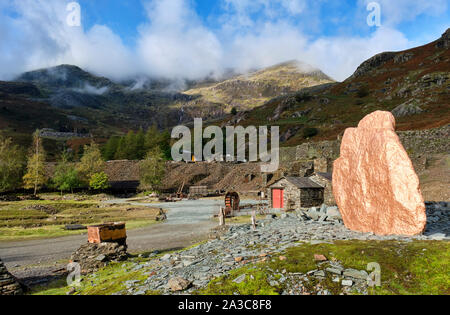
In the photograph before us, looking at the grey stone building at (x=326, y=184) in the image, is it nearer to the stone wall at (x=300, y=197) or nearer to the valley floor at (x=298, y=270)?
the stone wall at (x=300, y=197)

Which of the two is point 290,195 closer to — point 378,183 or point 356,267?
point 378,183

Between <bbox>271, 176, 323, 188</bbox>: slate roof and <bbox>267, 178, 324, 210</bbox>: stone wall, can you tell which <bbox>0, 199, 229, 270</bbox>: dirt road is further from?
<bbox>271, 176, 323, 188</bbox>: slate roof

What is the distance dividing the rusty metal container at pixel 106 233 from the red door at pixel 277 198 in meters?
23.8

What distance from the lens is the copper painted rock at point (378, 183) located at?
1327 centimetres

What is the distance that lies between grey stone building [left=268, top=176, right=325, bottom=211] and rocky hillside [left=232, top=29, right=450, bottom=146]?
45199 millimetres

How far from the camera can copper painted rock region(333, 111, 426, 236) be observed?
1327 centimetres

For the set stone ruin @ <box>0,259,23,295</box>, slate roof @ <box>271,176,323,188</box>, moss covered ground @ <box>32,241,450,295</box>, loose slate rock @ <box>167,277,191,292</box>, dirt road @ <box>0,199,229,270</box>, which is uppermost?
slate roof @ <box>271,176,323,188</box>

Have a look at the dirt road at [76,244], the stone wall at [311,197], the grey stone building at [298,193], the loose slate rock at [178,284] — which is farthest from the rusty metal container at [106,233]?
the stone wall at [311,197]

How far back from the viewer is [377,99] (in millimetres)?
118562

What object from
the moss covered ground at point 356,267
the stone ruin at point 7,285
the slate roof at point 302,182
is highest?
the slate roof at point 302,182

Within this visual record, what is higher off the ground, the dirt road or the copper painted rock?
the copper painted rock

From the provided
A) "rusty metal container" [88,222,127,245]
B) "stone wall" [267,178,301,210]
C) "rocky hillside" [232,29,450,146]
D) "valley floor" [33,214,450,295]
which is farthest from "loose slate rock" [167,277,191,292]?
"rocky hillside" [232,29,450,146]
